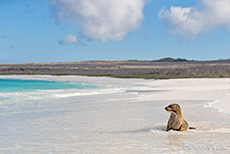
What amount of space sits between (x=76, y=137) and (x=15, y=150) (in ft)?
4.59

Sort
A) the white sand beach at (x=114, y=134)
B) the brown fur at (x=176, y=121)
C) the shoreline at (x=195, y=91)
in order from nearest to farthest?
1. the white sand beach at (x=114, y=134)
2. the brown fur at (x=176, y=121)
3. the shoreline at (x=195, y=91)

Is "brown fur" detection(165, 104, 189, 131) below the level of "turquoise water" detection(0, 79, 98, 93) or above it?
below

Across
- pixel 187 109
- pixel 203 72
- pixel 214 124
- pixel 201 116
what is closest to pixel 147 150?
pixel 214 124

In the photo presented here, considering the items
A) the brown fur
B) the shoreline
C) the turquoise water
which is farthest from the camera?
the turquoise water

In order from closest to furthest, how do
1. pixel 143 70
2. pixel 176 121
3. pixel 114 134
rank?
1. pixel 114 134
2. pixel 176 121
3. pixel 143 70

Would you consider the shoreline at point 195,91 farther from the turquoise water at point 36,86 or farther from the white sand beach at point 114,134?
the turquoise water at point 36,86

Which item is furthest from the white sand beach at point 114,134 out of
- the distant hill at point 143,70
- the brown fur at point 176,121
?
the distant hill at point 143,70

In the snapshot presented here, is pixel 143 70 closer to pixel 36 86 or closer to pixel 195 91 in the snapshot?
A: pixel 36 86

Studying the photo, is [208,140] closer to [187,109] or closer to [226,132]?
[226,132]

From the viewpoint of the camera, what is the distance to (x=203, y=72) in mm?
44594

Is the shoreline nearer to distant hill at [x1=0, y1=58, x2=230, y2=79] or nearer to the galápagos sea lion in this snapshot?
the galápagos sea lion

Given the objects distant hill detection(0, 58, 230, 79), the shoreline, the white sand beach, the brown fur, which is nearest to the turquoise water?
the shoreline

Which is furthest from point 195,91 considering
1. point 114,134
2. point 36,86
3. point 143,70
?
point 143,70

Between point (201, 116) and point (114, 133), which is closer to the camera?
point (114, 133)
